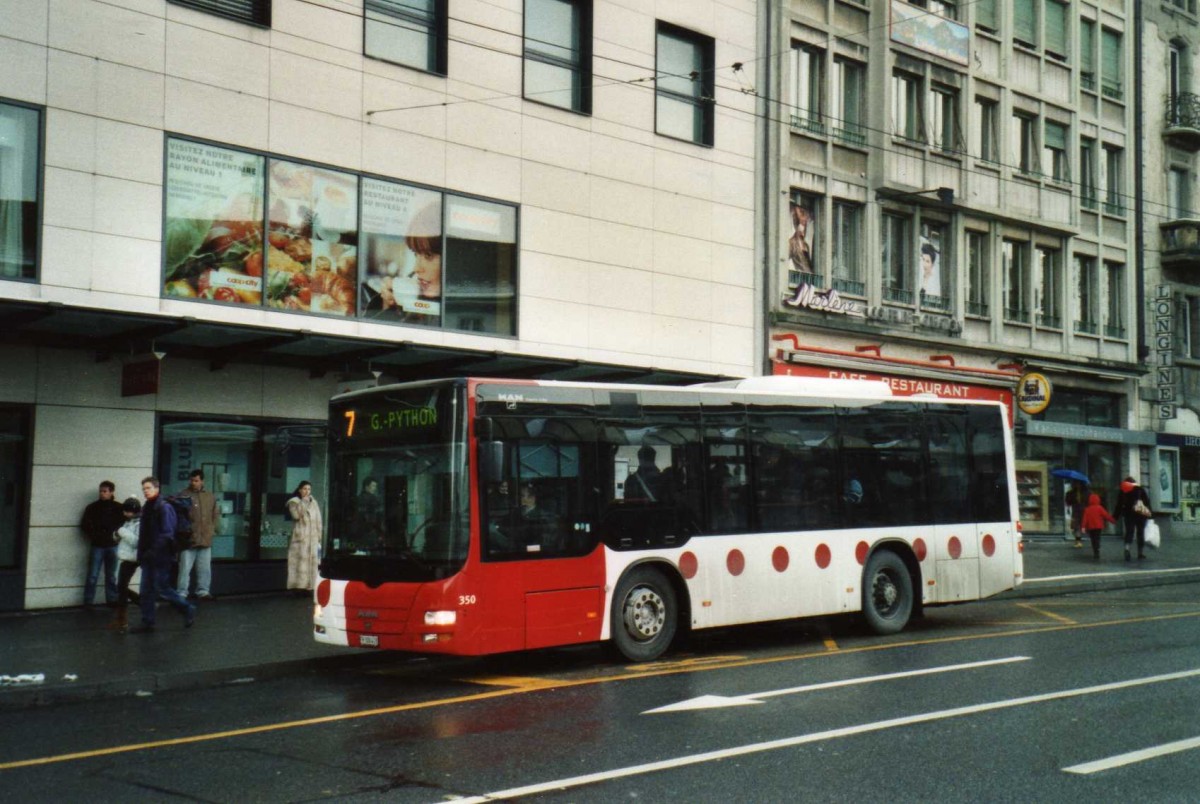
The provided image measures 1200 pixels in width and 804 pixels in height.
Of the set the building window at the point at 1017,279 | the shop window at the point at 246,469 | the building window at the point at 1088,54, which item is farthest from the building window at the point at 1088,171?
the shop window at the point at 246,469

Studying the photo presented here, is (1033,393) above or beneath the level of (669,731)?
above

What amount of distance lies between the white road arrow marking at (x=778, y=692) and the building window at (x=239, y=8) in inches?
503

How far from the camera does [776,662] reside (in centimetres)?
1280

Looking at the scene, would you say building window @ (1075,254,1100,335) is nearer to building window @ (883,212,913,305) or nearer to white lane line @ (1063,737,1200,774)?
building window @ (883,212,913,305)

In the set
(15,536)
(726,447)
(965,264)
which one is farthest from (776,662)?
(965,264)

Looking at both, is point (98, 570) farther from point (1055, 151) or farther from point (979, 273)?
point (1055, 151)

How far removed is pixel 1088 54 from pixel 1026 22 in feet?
10.7

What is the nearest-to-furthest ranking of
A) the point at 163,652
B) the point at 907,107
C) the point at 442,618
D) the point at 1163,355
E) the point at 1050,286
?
the point at 442,618 → the point at 163,652 → the point at 907,107 → the point at 1050,286 → the point at 1163,355

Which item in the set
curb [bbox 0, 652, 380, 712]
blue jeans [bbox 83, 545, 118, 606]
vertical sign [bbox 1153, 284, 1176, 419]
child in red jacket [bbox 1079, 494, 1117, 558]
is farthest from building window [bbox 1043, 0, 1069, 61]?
curb [bbox 0, 652, 380, 712]

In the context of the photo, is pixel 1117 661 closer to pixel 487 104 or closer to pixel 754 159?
pixel 487 104

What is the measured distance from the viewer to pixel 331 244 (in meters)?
19.8

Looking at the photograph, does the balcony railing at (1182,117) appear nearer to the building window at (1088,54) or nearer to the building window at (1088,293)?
the building window at (1088,54)

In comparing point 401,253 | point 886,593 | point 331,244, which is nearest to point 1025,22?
point 401,253

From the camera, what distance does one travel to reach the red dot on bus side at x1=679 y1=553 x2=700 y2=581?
1341 cm
